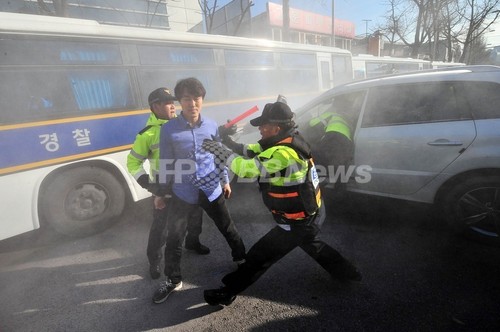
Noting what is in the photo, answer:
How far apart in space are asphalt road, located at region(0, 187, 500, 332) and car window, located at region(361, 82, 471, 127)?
51.4 inches

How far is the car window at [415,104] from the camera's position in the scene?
279 cm

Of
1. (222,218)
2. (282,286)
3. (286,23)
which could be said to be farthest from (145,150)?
(286,23)

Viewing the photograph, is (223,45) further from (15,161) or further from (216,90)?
(15,161)

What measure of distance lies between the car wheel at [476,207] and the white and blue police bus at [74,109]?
3943 millimetres

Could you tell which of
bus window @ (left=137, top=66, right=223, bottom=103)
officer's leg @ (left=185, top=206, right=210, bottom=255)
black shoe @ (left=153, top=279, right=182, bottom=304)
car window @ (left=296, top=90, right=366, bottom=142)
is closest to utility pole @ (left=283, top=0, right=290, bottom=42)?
bus window @ (left=137, top=66, right=223, bottom=103)

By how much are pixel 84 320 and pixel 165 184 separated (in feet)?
4.47

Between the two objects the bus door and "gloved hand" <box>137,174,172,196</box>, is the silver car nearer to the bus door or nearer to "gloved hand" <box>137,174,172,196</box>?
"gloved hand" <box>137,174,172,196</box>

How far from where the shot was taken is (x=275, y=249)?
210 centimetres

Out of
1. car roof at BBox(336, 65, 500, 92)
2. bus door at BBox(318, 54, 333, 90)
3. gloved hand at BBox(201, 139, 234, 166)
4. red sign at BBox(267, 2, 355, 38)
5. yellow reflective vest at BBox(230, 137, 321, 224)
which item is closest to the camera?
yellow reflective vest at BBox(230, 137, 321, 224)

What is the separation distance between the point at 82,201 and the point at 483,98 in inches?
187

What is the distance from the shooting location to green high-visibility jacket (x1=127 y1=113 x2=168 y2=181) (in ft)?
7.80

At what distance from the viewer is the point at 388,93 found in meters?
3.17

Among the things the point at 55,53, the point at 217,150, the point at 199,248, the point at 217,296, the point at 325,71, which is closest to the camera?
the point at 217,150

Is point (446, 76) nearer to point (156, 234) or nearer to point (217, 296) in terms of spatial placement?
point (217, 296)
